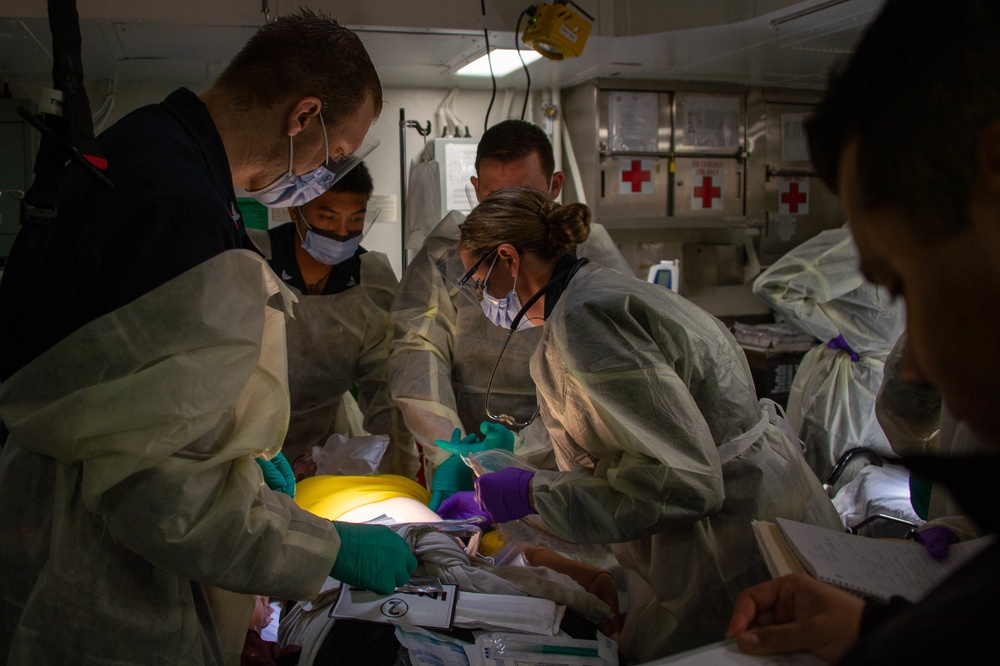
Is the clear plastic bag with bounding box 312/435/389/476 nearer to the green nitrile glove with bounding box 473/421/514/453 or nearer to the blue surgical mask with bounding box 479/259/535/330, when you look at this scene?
the green nitrile glove with bounding box 473/421/514/453

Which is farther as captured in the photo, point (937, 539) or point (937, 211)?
point (937, 539)

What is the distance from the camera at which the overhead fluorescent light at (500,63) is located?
10.5ft

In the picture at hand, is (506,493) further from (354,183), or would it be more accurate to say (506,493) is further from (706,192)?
(706,192)

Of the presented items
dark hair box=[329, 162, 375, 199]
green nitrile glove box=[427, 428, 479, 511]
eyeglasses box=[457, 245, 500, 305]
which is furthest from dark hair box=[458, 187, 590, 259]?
dark hair box=[329, 162, 375, 199]

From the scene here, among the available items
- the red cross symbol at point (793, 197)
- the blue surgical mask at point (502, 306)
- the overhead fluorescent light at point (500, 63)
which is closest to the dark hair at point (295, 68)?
the blue surgical mask at point (502, 306)

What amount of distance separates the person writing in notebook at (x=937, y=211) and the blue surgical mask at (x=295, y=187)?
45.3 inches

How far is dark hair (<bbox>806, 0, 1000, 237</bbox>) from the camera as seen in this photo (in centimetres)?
55

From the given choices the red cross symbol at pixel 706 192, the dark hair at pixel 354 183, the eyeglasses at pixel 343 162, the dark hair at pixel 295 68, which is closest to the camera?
the dark hair at pixel 295 68

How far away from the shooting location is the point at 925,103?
0.57 meters

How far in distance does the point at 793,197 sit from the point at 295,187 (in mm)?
3627

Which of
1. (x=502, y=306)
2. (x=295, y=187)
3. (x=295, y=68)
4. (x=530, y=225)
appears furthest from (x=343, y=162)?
(x=502, y=306)

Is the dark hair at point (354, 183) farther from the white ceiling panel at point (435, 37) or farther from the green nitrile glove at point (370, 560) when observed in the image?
the green nitrile glove at point (370, 560)

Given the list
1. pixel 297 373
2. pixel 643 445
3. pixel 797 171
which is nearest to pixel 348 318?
pixel 297 373

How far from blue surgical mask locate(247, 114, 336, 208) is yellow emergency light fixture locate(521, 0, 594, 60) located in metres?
1.40
